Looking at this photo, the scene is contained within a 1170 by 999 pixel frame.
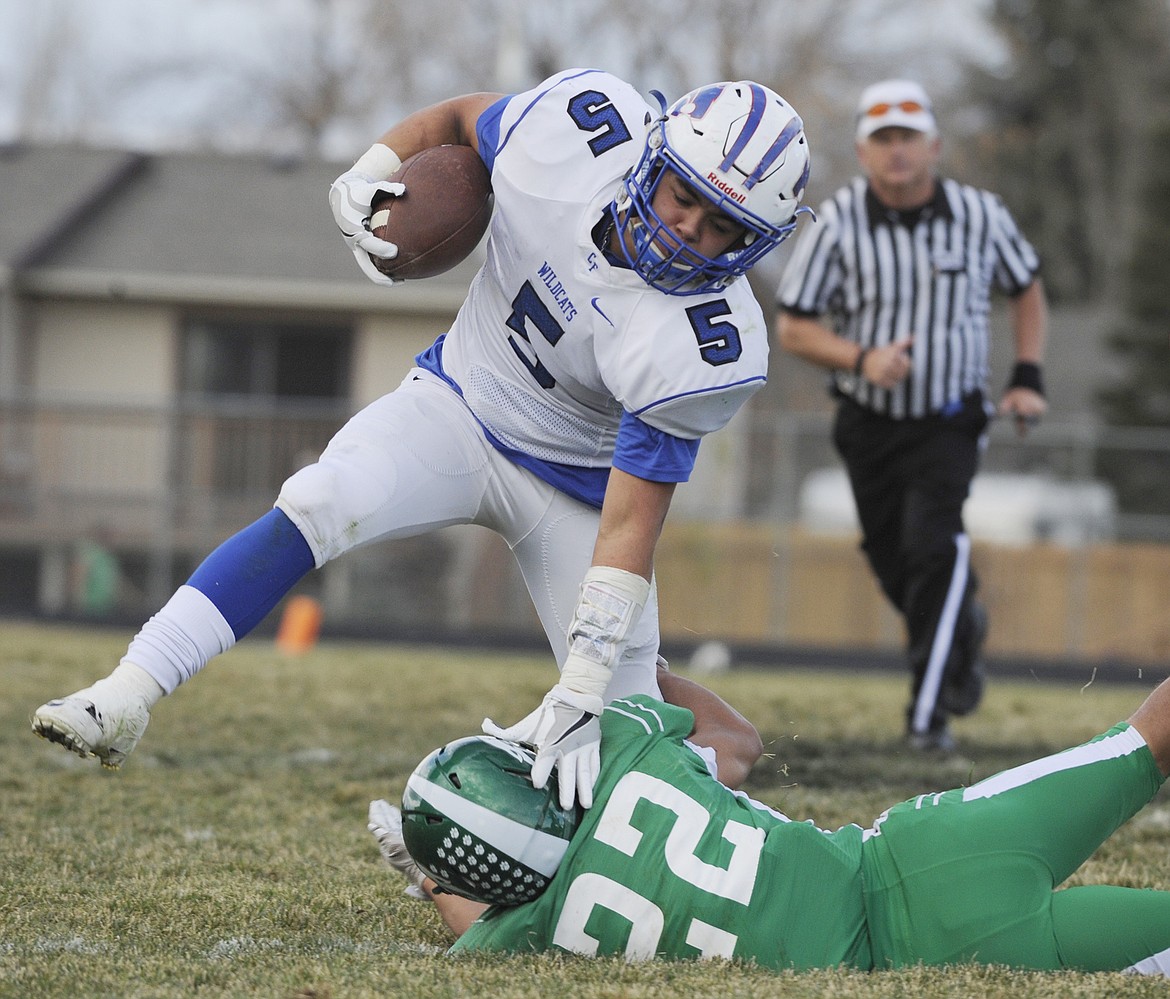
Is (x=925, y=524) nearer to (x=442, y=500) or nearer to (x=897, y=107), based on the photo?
(x=897, y=107)

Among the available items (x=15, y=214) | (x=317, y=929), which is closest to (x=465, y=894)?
(x=317, y=929)

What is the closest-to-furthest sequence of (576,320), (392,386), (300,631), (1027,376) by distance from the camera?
(576,320) < (1027,376) < (300,631) < (392,386)

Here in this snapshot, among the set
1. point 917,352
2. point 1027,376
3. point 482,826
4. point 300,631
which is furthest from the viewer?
point 300,631

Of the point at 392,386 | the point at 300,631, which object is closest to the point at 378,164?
the point at 300,631

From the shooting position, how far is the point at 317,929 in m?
2.79

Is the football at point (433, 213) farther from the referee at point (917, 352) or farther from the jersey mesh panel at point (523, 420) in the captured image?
the referee at point (917, 352)

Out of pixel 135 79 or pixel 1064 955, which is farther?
pixel 135 79

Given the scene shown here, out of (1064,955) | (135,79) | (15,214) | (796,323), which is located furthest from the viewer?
(135,79)

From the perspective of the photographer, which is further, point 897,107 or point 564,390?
point 897,107

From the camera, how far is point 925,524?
509cm

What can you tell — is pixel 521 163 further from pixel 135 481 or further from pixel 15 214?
pixel 15 214

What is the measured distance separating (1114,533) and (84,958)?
10.5m

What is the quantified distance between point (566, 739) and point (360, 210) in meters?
1.21

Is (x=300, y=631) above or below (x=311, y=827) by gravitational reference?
below
